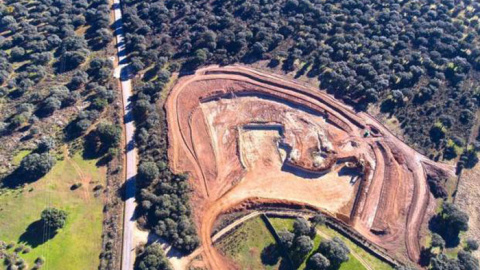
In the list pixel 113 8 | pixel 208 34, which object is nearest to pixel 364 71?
pixel 208 34

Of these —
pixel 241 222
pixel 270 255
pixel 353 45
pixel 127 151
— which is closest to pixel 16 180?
pixel 127 151

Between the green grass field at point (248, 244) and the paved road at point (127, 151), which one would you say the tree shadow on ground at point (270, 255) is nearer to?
the green grass field at point (248, 244)

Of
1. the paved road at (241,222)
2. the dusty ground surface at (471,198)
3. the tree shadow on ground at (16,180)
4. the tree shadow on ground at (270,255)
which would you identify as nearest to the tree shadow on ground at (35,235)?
the tree shadow on ground at (16,180)

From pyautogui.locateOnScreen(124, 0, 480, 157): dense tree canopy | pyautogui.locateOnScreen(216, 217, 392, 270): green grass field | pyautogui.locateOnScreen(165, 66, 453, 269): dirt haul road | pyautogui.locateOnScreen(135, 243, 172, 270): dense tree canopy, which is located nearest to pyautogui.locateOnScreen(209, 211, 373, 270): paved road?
pyautogui.locateOnScreen(216, 217, 392, 270): green grass field

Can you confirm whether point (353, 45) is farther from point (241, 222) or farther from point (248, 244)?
point (248, 244)

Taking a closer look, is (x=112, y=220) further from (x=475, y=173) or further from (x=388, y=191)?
(x=475, y=173)

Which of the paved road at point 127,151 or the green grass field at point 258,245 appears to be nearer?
the paved road at point 127,151
